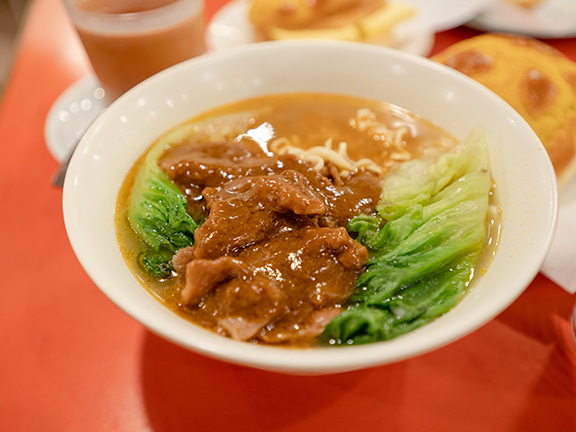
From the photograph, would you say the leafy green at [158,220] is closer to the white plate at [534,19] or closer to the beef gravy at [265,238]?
the beef gravy at [265,238]

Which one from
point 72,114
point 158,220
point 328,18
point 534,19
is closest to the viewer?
point 158,220

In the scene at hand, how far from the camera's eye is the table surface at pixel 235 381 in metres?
1.61

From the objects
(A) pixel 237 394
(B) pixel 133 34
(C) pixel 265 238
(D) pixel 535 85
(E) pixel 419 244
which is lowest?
(A) pixel 237 394

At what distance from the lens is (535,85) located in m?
2.31

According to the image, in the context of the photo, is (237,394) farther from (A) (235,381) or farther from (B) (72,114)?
(B) (72,114)

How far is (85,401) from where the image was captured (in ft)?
5.53

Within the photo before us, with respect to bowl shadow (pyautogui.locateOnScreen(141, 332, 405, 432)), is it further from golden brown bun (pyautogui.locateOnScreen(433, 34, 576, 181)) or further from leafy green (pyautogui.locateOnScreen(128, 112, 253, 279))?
golden brown bun (pyautogui.locateOnScreen(433, 34, 576, 181))

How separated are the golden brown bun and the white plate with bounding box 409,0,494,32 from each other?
808 mm

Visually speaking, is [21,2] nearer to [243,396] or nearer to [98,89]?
[98,89]

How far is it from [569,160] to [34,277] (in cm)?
263

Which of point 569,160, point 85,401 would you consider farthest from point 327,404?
point 569,160

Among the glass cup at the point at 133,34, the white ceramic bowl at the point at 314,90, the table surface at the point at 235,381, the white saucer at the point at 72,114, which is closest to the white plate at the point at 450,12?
the white ceramic bowl at the point at 314,90

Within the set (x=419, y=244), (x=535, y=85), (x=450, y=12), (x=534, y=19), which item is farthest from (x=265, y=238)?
(x=534, y=19)

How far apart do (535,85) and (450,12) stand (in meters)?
1.24
